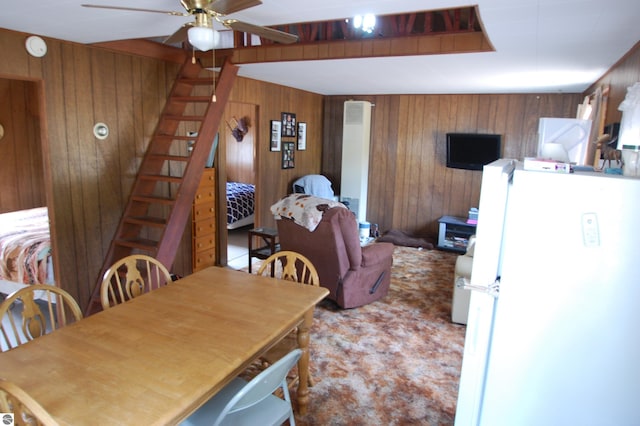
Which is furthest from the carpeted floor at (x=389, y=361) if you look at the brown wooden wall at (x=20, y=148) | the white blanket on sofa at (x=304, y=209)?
the brown wooden wall at (x=20, y=148)

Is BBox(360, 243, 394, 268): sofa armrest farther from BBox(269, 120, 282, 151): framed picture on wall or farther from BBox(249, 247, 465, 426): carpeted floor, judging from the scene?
BBox(269, 120, 282, 151): framed picture on wall

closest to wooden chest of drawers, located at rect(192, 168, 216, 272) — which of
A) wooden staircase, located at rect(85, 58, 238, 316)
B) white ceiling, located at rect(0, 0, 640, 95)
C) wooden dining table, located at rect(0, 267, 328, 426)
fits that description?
wooden staircase, located at rect(85, 58, 238, 316)

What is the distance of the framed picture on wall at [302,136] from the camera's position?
255 inches

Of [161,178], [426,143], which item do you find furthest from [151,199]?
[426,143]

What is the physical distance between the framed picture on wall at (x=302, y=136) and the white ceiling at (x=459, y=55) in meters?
1.66

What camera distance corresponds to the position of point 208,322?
193 centimetres

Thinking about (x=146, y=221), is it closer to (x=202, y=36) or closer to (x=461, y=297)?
(x=202, y=36)

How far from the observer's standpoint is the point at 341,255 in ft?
12.1

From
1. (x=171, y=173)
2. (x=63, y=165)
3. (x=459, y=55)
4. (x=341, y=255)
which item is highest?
(x=459, y=55)

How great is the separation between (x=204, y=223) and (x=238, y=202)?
1720 mm

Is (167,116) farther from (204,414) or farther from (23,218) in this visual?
(204,414)

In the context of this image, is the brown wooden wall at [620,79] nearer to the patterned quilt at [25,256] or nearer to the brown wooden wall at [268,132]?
the brown wooden wall at [268,132]

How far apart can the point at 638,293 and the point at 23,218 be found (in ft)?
17.2

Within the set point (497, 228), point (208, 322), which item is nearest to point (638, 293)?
point (497, 228)
